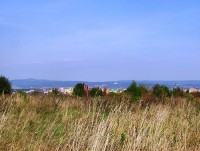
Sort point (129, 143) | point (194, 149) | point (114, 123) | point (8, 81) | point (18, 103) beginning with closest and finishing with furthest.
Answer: point (129, 143) < point (194, 149) < point (114, 123) < point (18, 103) < point (8, 81)

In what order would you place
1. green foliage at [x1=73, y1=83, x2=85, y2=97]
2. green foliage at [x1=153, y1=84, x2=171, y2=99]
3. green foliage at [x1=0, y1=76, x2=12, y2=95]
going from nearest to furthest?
green foliage at [x1=153, y1=84, x2=171, y2=99], green foliage at [x1=0, y1=76, x2=12, y2=95], green foliage at [x1=73, y1=83, x2=85, y2=97]

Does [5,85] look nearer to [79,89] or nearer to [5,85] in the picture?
[5,85]

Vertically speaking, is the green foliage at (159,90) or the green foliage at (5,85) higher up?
the green foliage at (5,85)

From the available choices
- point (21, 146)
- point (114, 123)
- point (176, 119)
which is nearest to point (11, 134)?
point (21, 146)

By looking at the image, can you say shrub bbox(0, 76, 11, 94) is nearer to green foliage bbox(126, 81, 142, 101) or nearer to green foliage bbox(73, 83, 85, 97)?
green foliage bbox(73, 83, 85, 97)

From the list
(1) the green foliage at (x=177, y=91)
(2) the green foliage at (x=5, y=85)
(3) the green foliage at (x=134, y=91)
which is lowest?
(1) the green foliage at (x=177, y=91)

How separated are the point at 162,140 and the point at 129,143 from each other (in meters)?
0.56

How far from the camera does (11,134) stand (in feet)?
22.7

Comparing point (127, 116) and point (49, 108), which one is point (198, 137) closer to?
point (127, 116)

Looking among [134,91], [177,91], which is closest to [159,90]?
[177,91]

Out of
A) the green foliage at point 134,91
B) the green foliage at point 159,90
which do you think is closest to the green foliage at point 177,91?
the green foliage at point 159,90

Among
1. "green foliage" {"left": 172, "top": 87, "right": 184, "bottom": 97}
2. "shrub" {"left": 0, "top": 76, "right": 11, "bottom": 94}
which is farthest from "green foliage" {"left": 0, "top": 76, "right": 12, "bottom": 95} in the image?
"green foliage" {"left": 172, "top": 87, "right": 184, "bottom": 97}

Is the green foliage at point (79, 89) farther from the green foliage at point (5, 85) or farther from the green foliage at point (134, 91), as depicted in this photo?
the green foliage at point (134, 91)

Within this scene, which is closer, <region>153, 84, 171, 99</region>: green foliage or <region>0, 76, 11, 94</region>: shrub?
<region>153, 84, 171, 99</region>: green foliage
